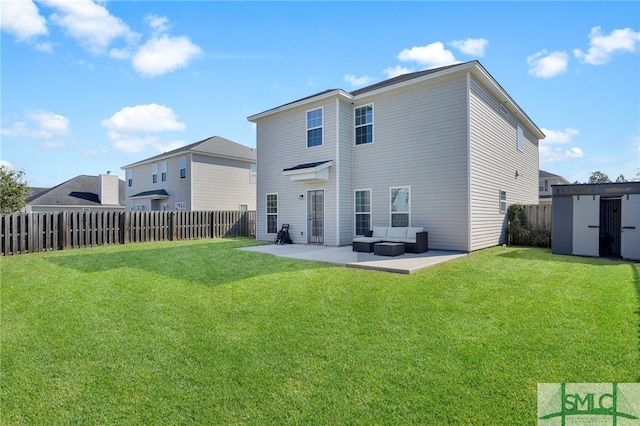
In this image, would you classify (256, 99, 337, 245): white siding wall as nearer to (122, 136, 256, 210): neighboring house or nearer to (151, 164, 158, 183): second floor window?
(122, 136, 256, 210): neighboring house

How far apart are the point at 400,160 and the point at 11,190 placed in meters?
24.7

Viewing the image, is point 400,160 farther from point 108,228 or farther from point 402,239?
point 108,228

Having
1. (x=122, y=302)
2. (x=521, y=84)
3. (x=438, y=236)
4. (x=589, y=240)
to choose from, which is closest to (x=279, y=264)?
(x=122, y=302)

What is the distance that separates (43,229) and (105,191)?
2288 cm

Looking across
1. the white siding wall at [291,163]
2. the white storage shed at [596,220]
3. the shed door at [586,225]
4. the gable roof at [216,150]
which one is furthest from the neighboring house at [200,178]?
the shed door at [586,225]

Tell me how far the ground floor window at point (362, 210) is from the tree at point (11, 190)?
904 inches

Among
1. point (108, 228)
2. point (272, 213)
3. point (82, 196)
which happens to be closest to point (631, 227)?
point (272, 213)

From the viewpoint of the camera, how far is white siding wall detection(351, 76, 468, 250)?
400 inches

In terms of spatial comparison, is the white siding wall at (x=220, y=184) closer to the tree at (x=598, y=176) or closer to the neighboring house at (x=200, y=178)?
the neighboring house at (x=200, y=178)

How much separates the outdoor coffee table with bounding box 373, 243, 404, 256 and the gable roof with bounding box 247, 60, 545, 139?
18.5 feet

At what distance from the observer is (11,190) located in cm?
2081

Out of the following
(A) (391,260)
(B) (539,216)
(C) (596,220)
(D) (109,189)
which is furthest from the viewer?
(D) (109,189)

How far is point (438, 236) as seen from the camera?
10594 millimetres

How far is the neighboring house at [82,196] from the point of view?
29234 millimetres
